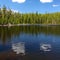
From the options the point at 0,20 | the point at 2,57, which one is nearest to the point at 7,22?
the point at 0,20

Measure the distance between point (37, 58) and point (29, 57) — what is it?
1.32m

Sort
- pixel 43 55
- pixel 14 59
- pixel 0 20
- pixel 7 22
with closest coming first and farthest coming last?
pixel 14 59
pixel 43 55
pixel 0 20
pixel 7 22

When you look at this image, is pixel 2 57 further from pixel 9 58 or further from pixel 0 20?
pixel 0 20

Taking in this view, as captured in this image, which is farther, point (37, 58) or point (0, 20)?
point (0, 20)

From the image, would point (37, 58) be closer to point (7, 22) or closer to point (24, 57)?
point (24, 57)

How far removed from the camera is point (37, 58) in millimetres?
27766

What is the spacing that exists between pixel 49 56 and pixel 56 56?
110cm

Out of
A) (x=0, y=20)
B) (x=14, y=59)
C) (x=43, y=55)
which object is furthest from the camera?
(x=0, y=20)

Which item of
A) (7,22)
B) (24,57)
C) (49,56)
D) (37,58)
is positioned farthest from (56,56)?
(7,22)

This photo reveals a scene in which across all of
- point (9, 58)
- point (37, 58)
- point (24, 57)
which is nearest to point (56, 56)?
point (37, 58)

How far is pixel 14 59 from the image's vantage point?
2738 centimetres

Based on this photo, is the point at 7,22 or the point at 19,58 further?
the point at 7,22

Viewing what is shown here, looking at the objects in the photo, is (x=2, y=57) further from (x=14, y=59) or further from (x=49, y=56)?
(x=49, y=56)

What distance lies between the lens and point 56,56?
29.0 metres
